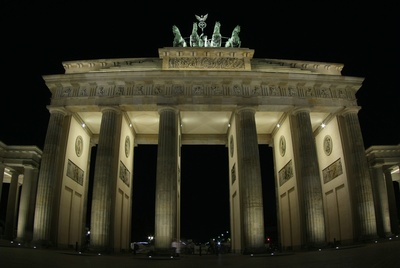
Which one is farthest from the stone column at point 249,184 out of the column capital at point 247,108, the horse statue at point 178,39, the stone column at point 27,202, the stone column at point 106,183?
the stone column at point 27,202

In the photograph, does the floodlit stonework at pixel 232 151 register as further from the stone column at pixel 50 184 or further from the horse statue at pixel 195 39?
the horse statue at pixel 195 39

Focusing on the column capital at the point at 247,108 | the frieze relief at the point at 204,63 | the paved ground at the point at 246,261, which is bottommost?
the paved ground at the point at 246,261

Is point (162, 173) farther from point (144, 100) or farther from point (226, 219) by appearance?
point (226, 219)

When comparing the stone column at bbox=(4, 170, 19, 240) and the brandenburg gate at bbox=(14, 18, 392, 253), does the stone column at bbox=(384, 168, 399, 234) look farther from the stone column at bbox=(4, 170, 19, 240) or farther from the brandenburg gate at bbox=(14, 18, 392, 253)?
the stone column at bbox=(4, 170, 19, 240)

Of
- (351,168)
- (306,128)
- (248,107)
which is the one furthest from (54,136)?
(351,168)

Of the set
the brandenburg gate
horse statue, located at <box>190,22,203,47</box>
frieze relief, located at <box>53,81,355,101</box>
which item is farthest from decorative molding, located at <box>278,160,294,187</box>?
horse statue, located at <box>190,22,203,47</box>

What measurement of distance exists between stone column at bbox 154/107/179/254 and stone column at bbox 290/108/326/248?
9.45m

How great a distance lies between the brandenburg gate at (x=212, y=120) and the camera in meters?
25.2

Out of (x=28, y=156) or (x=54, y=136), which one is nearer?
(x=54, y=136)

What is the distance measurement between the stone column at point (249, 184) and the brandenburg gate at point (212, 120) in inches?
3.0

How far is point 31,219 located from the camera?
1241 inches

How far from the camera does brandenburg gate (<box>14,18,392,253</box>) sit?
25.2 metres

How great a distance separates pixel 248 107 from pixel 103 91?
38.3ft

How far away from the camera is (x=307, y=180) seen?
2620 centimetres
